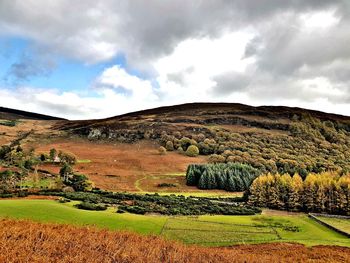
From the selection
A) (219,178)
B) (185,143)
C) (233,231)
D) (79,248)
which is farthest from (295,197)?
(185,143)

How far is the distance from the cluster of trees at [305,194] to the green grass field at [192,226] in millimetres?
17278

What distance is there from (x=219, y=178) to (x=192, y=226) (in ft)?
195

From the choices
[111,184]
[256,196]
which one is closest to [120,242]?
[256,196]

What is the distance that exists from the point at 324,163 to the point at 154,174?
2818 inches

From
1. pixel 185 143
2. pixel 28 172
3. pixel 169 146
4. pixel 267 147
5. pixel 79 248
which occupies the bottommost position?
pixel 79 248

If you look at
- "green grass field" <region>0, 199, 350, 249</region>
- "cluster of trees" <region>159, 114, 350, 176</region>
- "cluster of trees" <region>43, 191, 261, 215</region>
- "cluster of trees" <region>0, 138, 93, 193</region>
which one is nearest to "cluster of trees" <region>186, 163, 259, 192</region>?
"cluster of trees" <region>159, 114, 350, 176</region>

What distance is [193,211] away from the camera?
6550 cm

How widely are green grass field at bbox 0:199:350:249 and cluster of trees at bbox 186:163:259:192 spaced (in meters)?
49.2

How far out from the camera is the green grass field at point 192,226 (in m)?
45.0

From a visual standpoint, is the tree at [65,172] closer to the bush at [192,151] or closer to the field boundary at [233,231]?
the field boundary at [233,231]

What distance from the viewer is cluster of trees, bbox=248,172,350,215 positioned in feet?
242

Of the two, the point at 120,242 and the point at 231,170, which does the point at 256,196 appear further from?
the point at 120,242

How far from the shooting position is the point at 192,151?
154750 mm

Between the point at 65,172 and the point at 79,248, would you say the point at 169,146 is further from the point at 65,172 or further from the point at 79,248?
the point at 79,248
